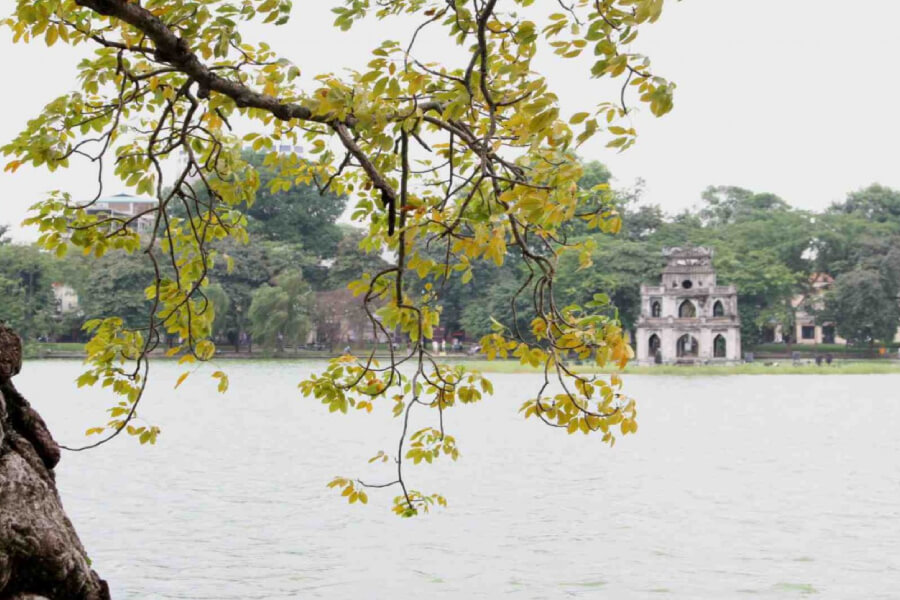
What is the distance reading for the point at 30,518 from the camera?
4152mm

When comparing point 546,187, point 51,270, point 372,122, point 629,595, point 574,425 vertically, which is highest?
point 51,270

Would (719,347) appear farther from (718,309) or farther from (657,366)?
(657,366)

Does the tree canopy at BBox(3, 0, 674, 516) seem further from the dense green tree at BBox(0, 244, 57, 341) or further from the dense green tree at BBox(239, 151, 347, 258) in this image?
the dense green tree at BBox(239, 151, 347, 258)

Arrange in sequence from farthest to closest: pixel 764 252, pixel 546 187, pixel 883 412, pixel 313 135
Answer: pixel 764 252 < pixel 883 412 < pixel 313 135 < pixel 546 187

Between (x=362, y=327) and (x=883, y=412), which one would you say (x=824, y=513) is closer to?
(x=883, y=412)

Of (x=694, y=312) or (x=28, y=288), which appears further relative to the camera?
(x=694, y=312)

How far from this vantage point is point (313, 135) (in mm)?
5121

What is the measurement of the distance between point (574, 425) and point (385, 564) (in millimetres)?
4634

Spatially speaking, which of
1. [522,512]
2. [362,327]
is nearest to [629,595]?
[522,512]

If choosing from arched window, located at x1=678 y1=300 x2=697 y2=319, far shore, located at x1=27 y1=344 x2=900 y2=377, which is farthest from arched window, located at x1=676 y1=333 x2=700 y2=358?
far shore, located at x1=27 y1=344 x2=900 y2=377

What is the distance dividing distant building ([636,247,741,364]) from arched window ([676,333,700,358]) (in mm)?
1456

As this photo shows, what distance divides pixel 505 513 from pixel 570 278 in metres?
39.3

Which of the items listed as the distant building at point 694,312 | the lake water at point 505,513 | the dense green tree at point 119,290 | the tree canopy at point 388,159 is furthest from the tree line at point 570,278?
the tree canopy at point 388,159

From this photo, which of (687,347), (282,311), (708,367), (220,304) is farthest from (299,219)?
(708,367)
